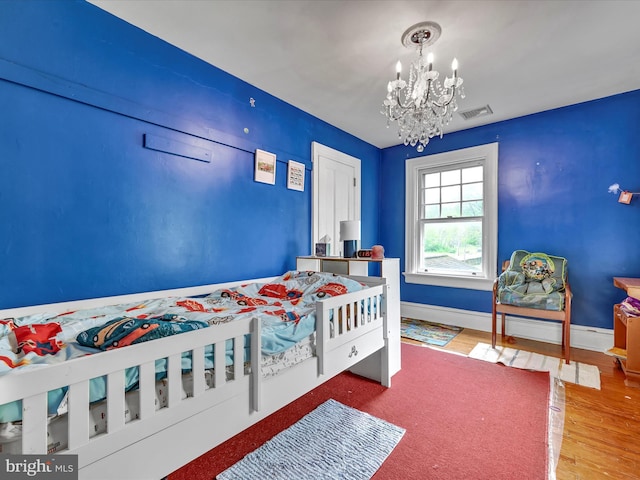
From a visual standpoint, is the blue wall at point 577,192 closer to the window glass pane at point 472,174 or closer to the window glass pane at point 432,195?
the window glass pane at point 472,174

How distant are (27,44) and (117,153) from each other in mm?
594

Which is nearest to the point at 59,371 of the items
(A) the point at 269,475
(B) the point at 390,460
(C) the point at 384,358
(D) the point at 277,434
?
(A) the point at 269,475

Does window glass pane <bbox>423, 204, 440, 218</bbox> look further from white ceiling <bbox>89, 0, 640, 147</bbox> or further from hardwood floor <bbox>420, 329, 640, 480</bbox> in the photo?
hardwood floor <bbox>420, 329, 640, 480</bbox>

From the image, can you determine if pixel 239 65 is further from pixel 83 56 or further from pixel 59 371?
pixel 59 371

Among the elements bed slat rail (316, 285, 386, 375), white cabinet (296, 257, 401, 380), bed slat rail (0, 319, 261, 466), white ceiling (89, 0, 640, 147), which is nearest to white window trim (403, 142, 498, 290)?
white ceiling (89, 0, 640, 147)

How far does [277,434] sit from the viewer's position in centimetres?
160

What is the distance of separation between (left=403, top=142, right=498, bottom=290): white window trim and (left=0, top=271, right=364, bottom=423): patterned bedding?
2.14m

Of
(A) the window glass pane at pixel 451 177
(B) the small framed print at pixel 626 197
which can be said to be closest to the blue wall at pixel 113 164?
(A) the window glass pane at pixel 451 177

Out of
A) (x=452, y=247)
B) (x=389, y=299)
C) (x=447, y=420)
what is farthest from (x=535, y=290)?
(x=447, y=420)

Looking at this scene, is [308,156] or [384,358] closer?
[384,358]

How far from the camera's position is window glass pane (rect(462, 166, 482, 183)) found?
3.48 meters

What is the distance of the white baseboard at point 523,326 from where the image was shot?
9.19 feet

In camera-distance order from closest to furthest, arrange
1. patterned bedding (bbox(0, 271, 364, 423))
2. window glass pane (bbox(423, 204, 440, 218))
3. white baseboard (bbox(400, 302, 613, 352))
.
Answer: patterned bedding (bbox(0, 271, 364, 423))
white baseboard (bbox(400, 302, 613, 352))
window glass pane (bbox(423, 204, 440, 218))

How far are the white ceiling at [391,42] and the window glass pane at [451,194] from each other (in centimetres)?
112
